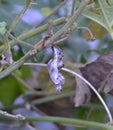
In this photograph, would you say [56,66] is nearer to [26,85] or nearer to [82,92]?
[82,92]

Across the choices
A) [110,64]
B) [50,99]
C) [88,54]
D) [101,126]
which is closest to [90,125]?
[101,126]

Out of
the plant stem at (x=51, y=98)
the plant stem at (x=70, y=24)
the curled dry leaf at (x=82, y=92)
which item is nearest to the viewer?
the plant stem at (x=70, y=24)

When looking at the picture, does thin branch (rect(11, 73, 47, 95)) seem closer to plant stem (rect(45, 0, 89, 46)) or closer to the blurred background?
the blurred background

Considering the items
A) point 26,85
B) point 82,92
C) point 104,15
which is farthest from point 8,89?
point 104,15

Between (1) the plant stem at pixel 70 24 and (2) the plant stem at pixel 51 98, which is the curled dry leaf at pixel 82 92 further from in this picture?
(1) the plant stem at pixel 70 24

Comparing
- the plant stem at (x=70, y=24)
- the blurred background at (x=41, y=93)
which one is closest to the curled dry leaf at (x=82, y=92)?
the blurred background at (x=41, y=93)

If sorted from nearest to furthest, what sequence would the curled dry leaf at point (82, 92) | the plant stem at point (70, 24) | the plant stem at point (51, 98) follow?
the plant stem at point (70, 24), the curled dry leaf at point (82, 92), the plant stem at point (51, 98)

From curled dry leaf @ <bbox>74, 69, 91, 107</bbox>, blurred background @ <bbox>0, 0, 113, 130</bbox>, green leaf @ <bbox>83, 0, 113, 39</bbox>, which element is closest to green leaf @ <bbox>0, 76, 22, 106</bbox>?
blurred background @ <bbox>0, 0, 113, 130</bbox>

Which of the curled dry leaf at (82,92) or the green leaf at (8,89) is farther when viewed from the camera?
the green leaf at (8,89)

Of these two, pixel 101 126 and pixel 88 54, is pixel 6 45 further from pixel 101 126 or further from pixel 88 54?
pixel 88 54
